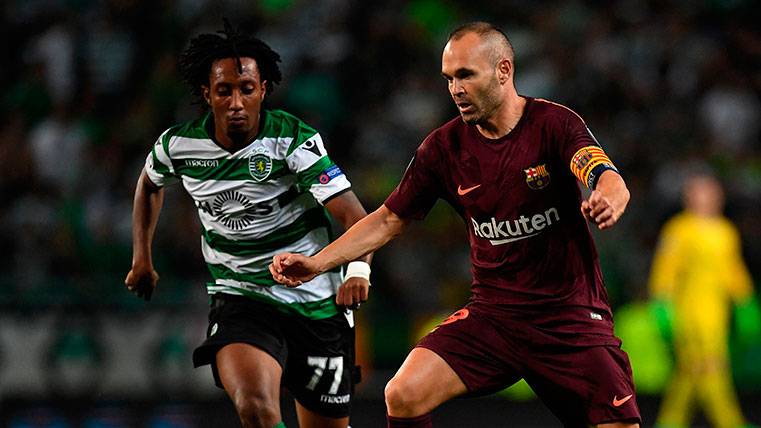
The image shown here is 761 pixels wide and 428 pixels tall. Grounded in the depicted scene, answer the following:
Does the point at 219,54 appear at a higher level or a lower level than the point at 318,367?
higher

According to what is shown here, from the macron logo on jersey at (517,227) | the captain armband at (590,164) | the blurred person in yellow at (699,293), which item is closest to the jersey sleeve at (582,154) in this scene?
the captain armband at (590,164)

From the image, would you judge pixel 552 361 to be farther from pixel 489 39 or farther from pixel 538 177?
pixel 489 39

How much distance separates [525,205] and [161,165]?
195 cm

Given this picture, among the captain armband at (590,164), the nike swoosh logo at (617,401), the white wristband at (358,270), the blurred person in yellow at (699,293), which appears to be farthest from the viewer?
the blurred person in yellow at (699,293)

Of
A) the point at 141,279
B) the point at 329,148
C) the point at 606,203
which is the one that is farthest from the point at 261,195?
the point at 329,148

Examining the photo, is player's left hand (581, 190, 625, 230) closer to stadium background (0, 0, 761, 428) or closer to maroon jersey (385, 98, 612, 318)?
maroon jersey (385, 98, 612, 318)

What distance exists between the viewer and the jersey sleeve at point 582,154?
16.0 feet

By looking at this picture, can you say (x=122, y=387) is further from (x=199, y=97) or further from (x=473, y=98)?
(x=473, y=98)

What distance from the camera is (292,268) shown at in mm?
5293

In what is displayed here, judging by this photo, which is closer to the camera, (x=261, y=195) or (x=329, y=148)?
(x=261, y=195)

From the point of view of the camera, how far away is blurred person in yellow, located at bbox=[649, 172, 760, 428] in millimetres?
11320

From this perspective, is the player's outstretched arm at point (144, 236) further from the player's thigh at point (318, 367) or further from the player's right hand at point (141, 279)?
the player's thigh at point (318, 367)

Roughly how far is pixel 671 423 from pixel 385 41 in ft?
17.3

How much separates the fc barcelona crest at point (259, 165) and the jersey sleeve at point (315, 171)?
9 cm
